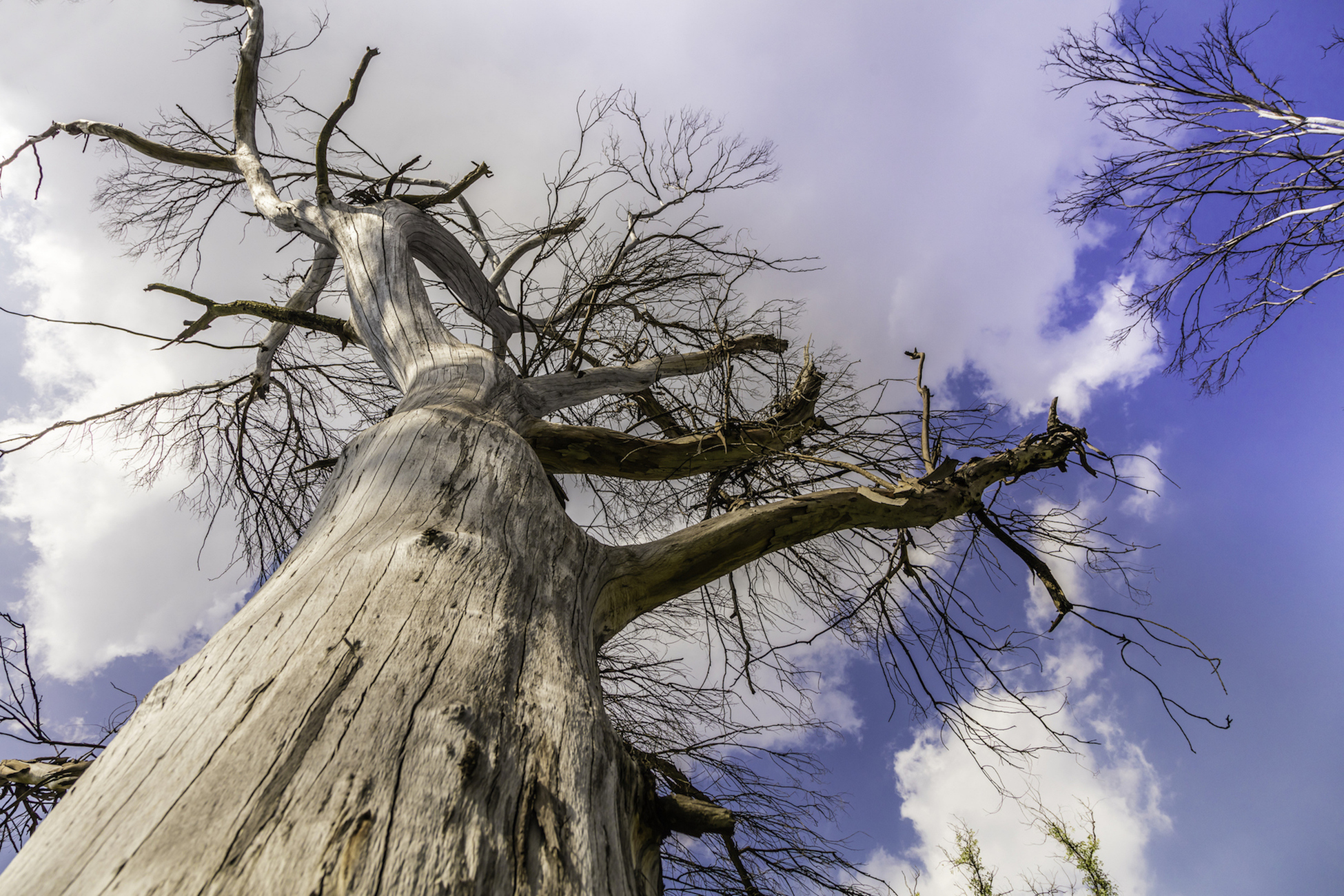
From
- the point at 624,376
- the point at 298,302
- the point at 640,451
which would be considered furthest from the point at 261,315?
the point at 640,451

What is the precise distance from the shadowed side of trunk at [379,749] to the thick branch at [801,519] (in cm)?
66

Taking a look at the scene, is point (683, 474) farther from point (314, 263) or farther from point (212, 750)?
point (314, 263)

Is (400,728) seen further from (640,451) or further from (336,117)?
(336,117)

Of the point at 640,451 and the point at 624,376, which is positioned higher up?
the point at 624,376

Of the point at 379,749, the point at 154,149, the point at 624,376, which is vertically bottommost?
the point at 379,749

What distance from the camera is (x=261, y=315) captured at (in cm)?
308

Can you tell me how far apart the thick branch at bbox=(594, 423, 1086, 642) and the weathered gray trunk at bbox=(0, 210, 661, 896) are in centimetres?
52

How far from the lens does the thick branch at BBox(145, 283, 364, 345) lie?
292cm

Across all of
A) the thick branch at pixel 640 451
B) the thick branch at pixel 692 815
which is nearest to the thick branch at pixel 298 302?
the thick branch at pixel 640 451

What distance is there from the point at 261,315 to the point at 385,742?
2930mm

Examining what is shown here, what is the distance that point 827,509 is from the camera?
2.42m

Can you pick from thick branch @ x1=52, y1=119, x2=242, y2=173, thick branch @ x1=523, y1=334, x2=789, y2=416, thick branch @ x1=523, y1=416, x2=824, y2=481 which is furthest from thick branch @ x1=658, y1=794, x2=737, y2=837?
thick branch @ x1=52, y1=119, x2=242, y2=173

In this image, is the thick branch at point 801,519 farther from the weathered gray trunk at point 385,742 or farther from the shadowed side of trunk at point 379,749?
the shadowed side of trunk at point 379,749

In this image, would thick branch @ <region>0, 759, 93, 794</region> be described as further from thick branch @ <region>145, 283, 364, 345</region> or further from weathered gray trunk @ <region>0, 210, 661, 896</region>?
thick branch @ <region>145, 283, 364, 345</region>
